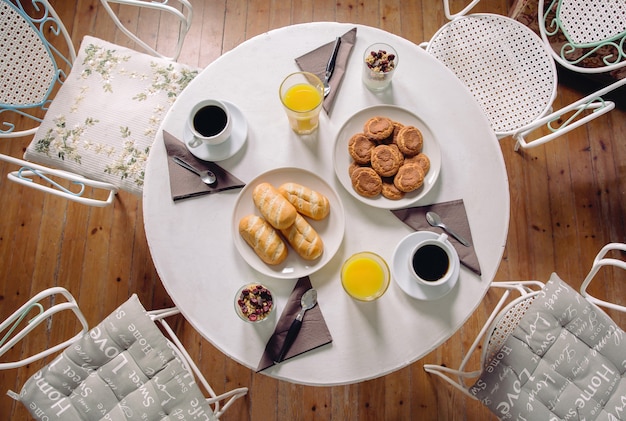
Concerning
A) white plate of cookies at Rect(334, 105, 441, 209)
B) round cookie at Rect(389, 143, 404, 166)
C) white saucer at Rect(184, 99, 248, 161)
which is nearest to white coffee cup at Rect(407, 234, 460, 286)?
white plate of cookies at Rect(334, 105, 441, 209)

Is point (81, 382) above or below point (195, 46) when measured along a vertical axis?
below

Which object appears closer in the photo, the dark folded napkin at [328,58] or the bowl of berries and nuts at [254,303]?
the bowl of berries and nuts at [254,303]

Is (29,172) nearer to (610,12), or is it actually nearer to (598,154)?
(610,12)

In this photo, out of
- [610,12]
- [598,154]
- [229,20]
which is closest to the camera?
[610,12]

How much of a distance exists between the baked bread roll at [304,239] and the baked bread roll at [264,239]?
0.03 metres

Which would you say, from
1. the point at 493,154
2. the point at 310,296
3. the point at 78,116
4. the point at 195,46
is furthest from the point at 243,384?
the point at 195,46

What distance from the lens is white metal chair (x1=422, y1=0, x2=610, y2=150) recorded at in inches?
65.9

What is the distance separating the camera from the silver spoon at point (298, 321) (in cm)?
121

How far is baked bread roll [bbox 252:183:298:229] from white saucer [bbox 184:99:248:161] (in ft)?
0.58

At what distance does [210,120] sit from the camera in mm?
1293

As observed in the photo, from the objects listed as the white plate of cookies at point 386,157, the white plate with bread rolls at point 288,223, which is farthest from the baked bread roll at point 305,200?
the white plate of cookies at point 386,157

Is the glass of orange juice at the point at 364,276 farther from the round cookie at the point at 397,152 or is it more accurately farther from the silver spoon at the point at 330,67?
the silver spoon at the point at 330,67

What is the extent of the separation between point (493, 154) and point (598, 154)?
4.03ft

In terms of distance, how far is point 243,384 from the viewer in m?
2.00
